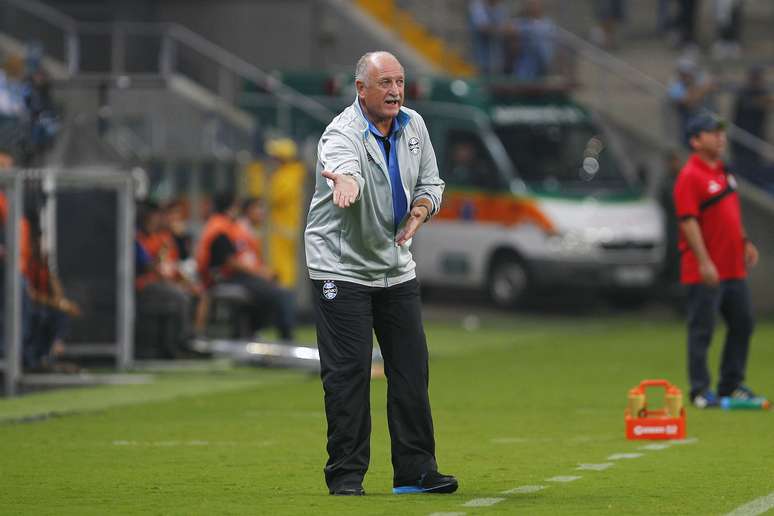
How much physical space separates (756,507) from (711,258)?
518 cm

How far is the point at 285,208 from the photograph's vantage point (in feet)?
78.2

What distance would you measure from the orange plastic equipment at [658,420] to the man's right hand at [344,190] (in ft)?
12.4

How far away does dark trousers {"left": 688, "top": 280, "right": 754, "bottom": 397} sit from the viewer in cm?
1389

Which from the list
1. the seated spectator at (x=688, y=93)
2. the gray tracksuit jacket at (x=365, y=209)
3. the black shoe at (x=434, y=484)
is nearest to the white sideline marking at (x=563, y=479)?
the black shoe at (x=434, y=484)

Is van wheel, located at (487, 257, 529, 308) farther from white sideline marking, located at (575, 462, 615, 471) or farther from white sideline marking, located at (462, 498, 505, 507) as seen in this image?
white sideline marking, located at (462, 498, 505, 507)

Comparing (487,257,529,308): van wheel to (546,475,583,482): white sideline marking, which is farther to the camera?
(487,257,529,308): van wheel

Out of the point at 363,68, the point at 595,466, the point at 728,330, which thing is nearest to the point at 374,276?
the point at 363,68

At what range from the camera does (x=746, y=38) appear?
33.7 meters

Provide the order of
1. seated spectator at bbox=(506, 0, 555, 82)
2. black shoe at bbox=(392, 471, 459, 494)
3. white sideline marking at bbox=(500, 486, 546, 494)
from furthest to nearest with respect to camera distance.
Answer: seated spectator at bbox=(506, 0, 555, 82) < white sideline marking at bbox=(500, 486, 546, 494) < black shoe at bbox=(392, 471, 459, 494)

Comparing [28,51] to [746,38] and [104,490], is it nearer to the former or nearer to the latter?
[746,38]

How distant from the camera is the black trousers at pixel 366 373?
929 centimetres

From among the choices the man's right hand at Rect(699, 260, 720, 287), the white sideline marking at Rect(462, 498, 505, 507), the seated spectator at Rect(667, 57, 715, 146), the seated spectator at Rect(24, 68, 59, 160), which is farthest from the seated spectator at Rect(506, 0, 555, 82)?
the white sideline marking at Rect(462, 498, 505, 507)

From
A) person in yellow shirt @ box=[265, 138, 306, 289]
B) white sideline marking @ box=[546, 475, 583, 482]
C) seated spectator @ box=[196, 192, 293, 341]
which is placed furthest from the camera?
person in yellow shirt @ box=[265, 138, 306, 289]

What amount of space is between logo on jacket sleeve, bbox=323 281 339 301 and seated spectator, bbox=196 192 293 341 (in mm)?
10464
